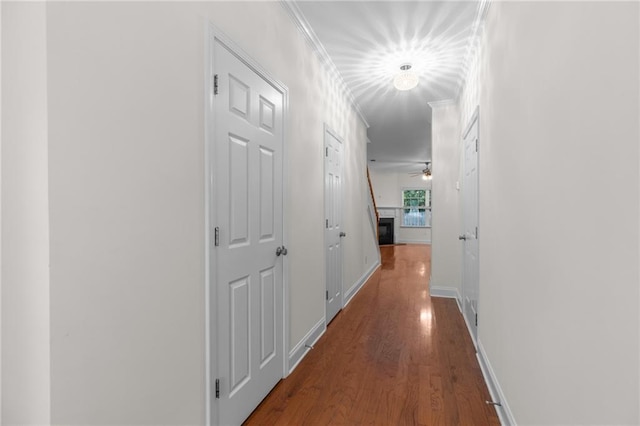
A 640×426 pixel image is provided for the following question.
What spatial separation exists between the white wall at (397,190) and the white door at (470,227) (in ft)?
27.7

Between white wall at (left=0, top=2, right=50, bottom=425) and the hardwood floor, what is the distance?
46.7 inches

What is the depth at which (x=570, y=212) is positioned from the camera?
1.07 meters

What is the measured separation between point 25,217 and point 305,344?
2194 mm

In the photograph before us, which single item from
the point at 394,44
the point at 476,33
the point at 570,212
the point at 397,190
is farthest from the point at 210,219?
the point at 397,190

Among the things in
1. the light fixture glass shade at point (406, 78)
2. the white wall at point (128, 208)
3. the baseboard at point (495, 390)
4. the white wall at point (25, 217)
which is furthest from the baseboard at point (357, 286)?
the white wall at point (25, 217)

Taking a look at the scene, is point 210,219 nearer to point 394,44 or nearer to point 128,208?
point 128,208

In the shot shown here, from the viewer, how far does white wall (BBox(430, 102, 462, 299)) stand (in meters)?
4.50

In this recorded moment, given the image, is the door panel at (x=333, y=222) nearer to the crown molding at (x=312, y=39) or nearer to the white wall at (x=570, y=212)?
the crown molding at (x=312, y=39)

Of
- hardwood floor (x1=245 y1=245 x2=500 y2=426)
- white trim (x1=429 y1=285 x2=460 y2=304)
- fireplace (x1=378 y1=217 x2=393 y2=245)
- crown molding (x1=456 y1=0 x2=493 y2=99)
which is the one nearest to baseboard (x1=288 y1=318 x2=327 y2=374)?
hardwood floor (x1=245 y1=245 x2=500 y2=426)

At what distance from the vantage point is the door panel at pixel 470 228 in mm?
2932

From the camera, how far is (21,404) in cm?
100

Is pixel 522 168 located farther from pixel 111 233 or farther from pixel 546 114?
pixel 111 233

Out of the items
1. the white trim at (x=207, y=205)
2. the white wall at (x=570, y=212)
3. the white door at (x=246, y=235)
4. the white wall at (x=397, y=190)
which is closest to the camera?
the white wall at (x=570, y=212)

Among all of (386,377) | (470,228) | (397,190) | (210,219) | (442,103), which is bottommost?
(386,377)
